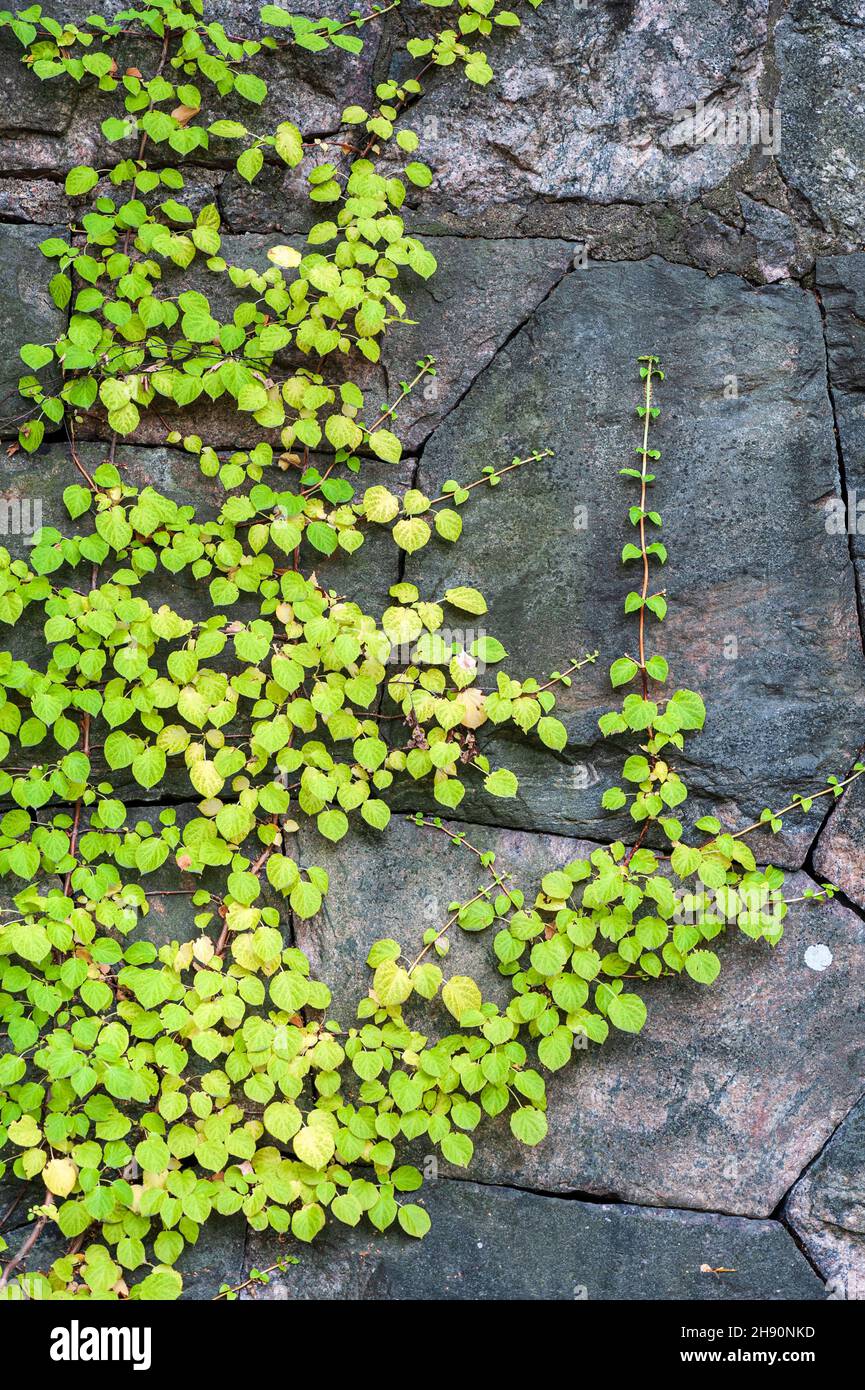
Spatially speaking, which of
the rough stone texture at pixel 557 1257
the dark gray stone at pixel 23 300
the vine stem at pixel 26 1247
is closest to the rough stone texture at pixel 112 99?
the dark gray stone at pixel 23 300

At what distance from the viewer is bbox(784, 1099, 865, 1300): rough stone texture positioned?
2154 millimetres

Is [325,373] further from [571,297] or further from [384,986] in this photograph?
[384,986]

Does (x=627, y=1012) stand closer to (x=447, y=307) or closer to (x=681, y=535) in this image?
(x=681, y=535)

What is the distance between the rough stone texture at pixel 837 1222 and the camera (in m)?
2.15

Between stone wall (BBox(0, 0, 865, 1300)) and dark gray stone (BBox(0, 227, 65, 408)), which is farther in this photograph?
dark gray stone (BBox(0, 227, 65, 408))

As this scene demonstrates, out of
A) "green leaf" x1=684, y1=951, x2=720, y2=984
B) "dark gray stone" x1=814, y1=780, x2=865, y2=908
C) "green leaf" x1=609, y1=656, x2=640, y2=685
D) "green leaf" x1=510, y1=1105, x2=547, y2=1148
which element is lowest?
"green leaf" x1=510, y1=1105, x2=547, y2=1148

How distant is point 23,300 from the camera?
2.28 m

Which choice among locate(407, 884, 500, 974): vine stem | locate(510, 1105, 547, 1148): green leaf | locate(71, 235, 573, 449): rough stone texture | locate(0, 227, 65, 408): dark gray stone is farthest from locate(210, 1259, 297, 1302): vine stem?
locate(0, 227, 65, 408): dark gray stone

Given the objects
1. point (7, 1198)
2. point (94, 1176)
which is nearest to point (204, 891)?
point (94, 1176)

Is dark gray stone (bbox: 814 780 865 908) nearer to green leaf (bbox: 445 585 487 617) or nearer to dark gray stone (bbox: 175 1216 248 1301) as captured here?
green leaf (bbox: 445 585 487 617)

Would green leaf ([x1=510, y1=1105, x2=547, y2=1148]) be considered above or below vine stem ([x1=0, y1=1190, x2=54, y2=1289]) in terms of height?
above

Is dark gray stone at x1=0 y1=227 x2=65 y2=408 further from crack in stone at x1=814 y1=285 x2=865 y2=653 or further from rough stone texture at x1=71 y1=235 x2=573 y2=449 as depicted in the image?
crack in stone at x1=814 y1=285 x2=865 y2=653

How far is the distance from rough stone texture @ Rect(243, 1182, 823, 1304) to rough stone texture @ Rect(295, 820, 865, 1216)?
0.15 feet

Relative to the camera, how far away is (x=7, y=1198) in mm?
2217
